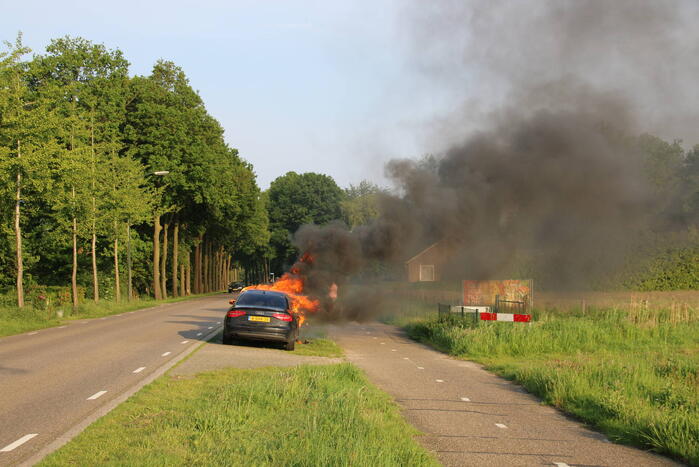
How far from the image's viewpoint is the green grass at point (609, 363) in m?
8.20

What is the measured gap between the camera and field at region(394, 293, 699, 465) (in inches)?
327

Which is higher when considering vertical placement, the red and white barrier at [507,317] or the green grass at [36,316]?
the red and white barrier at [507,317]

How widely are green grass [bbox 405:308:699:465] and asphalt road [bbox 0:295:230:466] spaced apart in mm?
6564

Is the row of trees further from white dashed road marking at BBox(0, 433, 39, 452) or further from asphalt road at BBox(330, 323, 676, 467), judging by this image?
white dashed road marking at BBox(0, 433, 39, 452)

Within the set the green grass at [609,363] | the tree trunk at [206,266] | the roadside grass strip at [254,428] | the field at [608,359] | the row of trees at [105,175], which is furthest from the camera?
the tree trunk at [206,266]

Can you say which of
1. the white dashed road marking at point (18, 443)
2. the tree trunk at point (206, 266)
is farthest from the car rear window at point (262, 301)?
the tree trunk at point (206, 266)

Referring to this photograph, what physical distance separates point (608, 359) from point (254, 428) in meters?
10.3

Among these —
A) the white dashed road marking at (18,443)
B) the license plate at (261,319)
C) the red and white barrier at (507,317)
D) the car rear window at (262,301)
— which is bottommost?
the white dashed road marking at (18,443)

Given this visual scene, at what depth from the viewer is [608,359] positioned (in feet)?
48.6

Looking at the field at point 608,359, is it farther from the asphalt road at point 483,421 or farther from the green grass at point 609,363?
the asphalt road at point 483,421

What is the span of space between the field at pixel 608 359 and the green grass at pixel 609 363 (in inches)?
0.7

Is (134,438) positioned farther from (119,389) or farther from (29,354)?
(29,354)

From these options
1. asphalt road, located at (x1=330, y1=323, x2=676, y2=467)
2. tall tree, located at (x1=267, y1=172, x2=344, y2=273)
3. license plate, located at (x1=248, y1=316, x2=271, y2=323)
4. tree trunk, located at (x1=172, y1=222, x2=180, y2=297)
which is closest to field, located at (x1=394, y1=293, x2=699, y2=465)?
asphalt road, located at (x1=330, y1=323, x2=676, y2=467)

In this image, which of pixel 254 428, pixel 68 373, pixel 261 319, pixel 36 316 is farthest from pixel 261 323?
pixel 36 316
